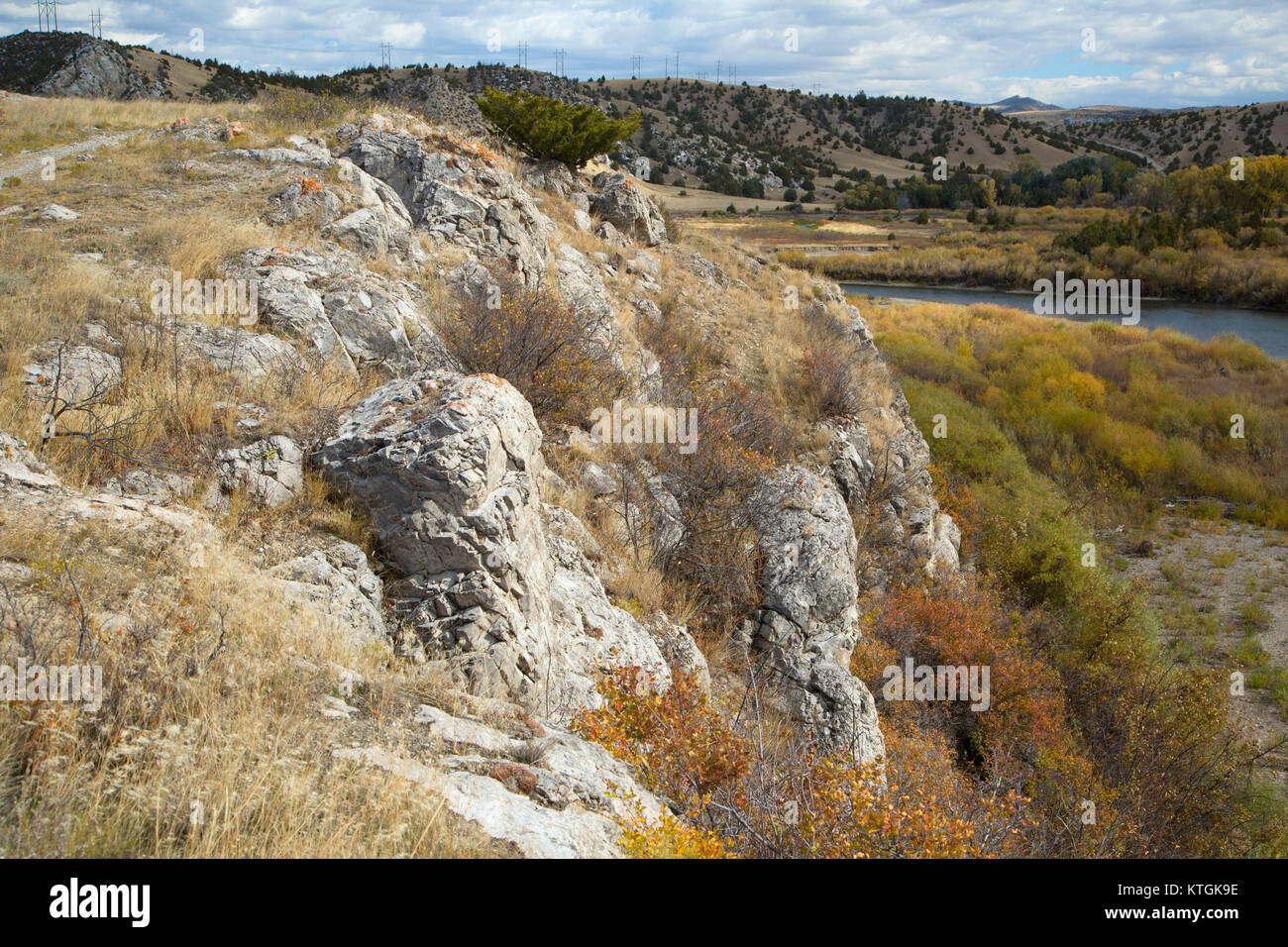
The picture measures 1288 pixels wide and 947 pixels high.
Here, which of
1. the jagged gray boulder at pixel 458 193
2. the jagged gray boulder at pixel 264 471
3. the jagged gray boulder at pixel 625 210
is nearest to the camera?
the jagged gray boulder at pixel 264 471

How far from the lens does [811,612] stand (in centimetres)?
998

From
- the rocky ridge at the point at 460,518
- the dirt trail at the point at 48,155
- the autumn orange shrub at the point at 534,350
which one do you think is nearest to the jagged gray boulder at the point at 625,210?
the rocky ridge at the point at 460,518

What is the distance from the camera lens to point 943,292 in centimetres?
6047

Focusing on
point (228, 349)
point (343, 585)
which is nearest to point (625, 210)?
point (228, 349)

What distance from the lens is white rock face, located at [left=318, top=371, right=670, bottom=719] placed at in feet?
17.7

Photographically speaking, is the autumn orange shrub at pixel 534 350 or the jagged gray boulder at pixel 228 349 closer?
the jagged gray boulder at pixel 228 349

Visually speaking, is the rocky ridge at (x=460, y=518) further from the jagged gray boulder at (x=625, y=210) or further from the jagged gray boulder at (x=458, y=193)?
the jagged gray boulder at (x=625, y=210)

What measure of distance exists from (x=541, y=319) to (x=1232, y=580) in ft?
80.6

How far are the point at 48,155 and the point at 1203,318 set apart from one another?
5737cm

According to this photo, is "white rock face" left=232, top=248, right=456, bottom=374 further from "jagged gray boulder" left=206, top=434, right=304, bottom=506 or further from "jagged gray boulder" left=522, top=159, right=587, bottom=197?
"jagged gray boulder" left=522, top=159, right=587, bottom=197

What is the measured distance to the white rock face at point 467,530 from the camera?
540 centimetres

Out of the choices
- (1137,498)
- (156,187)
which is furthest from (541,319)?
(1137,498)

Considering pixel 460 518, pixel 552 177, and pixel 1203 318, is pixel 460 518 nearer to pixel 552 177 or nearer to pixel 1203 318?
pixel 552 177

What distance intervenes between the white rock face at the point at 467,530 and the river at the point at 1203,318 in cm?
4697
